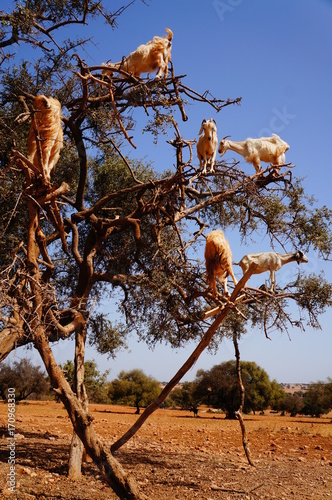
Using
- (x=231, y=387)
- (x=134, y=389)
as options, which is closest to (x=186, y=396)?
(x=134, y=389)

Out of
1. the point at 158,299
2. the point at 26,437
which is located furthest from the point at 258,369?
the point at 158,299

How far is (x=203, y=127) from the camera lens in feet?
25.8

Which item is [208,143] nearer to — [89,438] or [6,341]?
[6,341]

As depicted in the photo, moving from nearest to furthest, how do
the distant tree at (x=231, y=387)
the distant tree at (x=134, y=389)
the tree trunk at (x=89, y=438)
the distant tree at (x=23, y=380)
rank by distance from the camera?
the tree trunk at (x=89, y=438) → the distant tree at (x=23, y=380) → the distant tree at (x=231, y=387) → the distant tree at (x=134, y=389)

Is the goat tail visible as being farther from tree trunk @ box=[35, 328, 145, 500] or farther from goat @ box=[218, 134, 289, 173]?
tree trunk @ box=[35, 328, 145, 500]

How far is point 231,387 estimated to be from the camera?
2817 centimetres

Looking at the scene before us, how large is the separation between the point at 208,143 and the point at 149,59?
A: 60.1 inches

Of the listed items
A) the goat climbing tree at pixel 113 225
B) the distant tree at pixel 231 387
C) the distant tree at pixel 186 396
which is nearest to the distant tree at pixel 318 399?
the distant tree at pixel 231 387

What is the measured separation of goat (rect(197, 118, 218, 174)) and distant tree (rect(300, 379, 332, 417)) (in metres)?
26.1

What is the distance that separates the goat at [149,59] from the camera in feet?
24.0

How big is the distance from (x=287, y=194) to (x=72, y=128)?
13.9ft

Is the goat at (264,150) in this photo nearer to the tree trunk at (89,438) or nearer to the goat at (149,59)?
the goat at (149,59)

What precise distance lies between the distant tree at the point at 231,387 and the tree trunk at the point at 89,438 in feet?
68.4

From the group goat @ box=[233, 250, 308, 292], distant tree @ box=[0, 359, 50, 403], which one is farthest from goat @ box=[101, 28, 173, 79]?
distant tree @ box=[0, 359, 50, 403]
